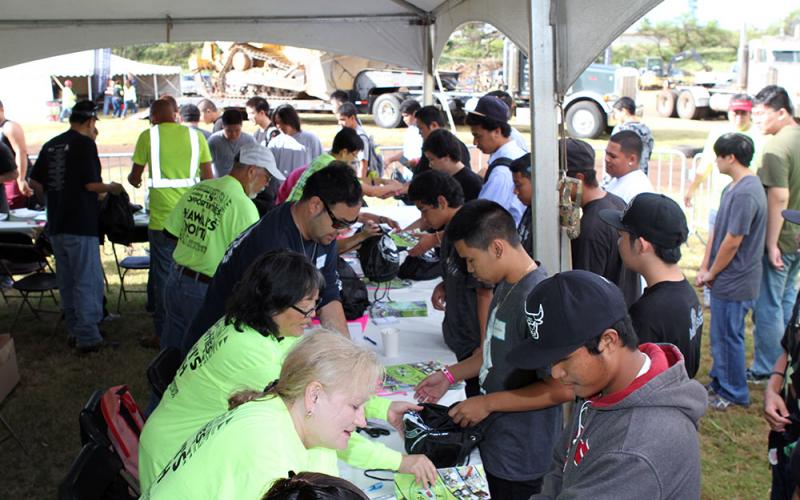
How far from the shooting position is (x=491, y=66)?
106 feet

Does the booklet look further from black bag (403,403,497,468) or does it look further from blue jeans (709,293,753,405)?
blue jeans (709,293,753,405)

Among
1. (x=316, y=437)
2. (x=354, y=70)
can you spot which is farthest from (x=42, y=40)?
(x=354, y=70)

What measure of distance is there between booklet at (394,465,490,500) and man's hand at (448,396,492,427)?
15 centimetres

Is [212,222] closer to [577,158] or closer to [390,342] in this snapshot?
[390,342]

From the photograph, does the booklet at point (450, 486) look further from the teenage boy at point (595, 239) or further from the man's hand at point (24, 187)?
the man's hand at point (24, 187)

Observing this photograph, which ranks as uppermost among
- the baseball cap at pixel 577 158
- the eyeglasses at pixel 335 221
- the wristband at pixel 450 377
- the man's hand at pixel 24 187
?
the baseball cap at pixel 577 158

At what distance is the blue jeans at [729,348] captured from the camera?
4590 mm

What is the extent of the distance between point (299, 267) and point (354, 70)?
63.9 ft

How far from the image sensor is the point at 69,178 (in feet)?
17.4

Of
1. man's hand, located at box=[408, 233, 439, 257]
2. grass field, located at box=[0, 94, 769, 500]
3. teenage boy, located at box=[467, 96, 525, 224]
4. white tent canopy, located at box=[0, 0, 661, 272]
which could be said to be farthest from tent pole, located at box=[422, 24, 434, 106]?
grass field, located at box=[0, 94, 769, 500]

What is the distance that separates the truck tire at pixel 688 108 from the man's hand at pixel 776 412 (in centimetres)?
2032

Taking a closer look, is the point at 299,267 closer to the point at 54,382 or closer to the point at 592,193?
the point at 592,193

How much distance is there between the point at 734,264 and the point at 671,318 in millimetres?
2477

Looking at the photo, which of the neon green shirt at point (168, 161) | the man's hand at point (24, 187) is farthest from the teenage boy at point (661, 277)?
the man's hand at point (24, 187)
